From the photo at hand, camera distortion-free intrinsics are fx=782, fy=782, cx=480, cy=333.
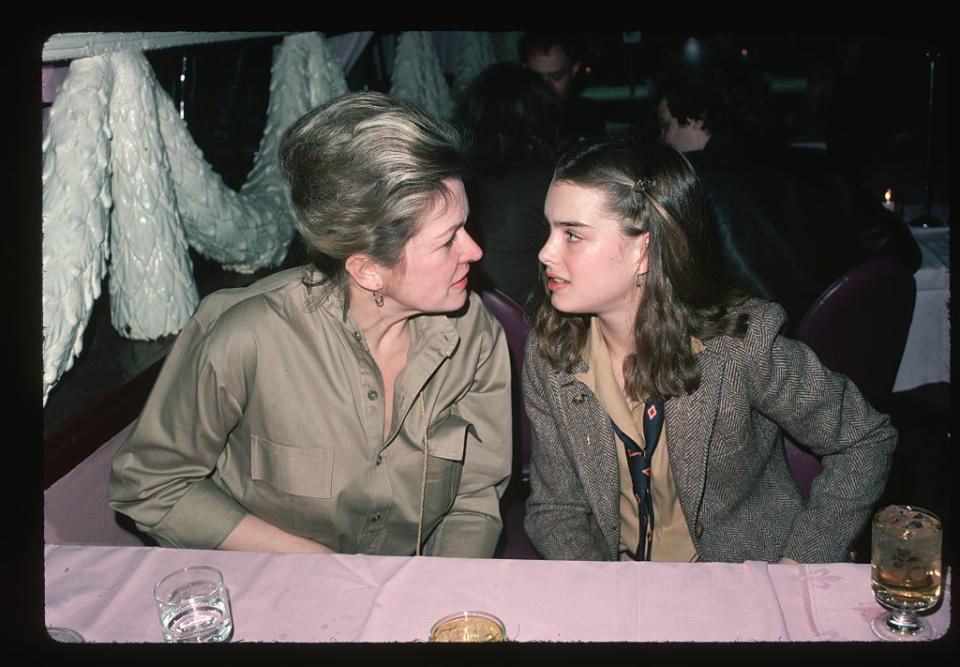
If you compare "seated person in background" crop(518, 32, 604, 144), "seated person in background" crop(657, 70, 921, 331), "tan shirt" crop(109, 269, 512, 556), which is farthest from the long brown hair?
"seated person in background" crop(518, 32, 604, 144)

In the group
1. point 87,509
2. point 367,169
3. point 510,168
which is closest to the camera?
point 367,169

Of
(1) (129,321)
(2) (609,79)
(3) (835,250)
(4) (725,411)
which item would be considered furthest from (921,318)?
(2) (609,79)

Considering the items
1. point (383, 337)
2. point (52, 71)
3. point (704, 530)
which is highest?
point (52, 71)

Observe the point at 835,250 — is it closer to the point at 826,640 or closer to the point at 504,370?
the point at 504,370

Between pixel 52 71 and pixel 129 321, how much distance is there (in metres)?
0.93

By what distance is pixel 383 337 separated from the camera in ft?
5.69

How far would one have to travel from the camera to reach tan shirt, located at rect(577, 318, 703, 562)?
5.67 ft

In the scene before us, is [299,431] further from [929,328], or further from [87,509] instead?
[929,328]

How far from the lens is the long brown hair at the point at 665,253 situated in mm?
1621

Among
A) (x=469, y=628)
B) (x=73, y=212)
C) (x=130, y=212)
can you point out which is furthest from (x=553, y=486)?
(x=130, y=212)

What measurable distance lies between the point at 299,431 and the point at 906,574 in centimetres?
110

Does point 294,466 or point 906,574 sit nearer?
point 906,574

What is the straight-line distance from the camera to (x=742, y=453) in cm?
170

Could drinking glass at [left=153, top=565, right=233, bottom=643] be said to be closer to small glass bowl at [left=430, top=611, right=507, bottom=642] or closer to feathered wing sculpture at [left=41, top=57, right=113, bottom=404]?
small glass bowl at [left=430, top=611, right=507, bottom=642]
